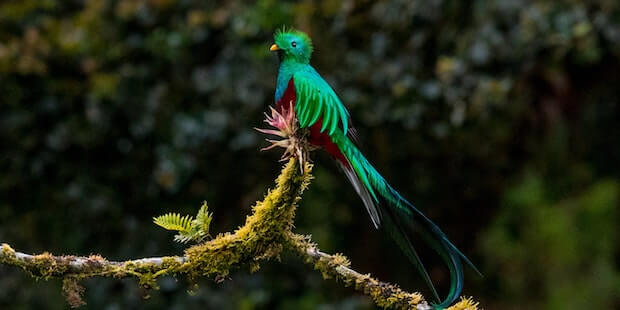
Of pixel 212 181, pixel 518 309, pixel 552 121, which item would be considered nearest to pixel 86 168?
pixel 212 181

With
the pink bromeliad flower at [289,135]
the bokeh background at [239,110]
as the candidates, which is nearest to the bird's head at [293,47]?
the pink bromeliad flower at [289,135]

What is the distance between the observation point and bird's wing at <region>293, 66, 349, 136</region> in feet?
7.15

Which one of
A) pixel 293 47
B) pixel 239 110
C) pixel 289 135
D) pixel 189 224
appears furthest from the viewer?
pixel 239 110

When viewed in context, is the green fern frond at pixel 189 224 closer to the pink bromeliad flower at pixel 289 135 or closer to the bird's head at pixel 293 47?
the pink bromeliad flower at pixel 289 135

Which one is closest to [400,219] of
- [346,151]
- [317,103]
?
[346,151]

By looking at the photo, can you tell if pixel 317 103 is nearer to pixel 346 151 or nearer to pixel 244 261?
pixel 346 151

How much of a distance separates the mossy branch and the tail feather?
0.11 meters

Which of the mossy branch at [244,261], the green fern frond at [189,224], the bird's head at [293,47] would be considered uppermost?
the bird's head at [293,47]

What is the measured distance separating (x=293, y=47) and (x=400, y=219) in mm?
761

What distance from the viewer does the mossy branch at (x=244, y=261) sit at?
5.40 feet

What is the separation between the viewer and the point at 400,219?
1.93m

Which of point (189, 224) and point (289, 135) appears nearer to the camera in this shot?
point (189, 224)

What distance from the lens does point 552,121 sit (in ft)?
14.1

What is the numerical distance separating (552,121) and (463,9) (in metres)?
1.00
